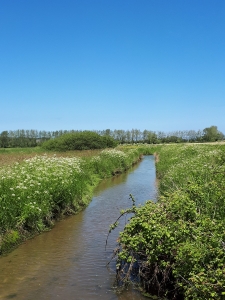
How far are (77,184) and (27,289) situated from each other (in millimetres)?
8649

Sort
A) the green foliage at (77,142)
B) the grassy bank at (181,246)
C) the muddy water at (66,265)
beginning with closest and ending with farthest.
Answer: the grassy bank at (181,246)
the muddy water at (66,265)
the green foliage at (77,142)

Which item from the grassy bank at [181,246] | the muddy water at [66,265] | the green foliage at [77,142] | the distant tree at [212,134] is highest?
the distant tree at [212,134]

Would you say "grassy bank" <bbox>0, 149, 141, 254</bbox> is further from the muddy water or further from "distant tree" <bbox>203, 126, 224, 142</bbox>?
"distant tree" <bbox>203, 126, 224, 142</bbox>

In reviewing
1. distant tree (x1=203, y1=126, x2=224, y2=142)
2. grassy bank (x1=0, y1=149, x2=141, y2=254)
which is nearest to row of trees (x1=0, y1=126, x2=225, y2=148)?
distant tree (x1=203, y1=126, x2=224, y2=142)

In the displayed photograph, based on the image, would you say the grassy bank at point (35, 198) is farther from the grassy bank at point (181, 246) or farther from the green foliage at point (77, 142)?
the green foliage at point (77, 142)

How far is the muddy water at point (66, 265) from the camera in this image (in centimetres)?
777

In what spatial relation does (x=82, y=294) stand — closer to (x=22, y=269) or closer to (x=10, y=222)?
(x=22, y=269)

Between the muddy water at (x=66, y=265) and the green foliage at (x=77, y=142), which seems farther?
the green foliage at (x=77, y=142)

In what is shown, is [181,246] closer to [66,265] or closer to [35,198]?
[66,265]

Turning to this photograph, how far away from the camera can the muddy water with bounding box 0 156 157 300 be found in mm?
7766

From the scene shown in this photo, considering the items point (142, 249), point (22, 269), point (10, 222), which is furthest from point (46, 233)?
point (142, 249)

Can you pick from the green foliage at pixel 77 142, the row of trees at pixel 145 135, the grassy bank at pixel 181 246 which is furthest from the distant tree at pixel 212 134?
the grassy bank at pixel 181 246

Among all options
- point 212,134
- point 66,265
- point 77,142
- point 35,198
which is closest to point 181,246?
point 66,265

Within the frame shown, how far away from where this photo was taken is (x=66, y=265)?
9406 millimetres
